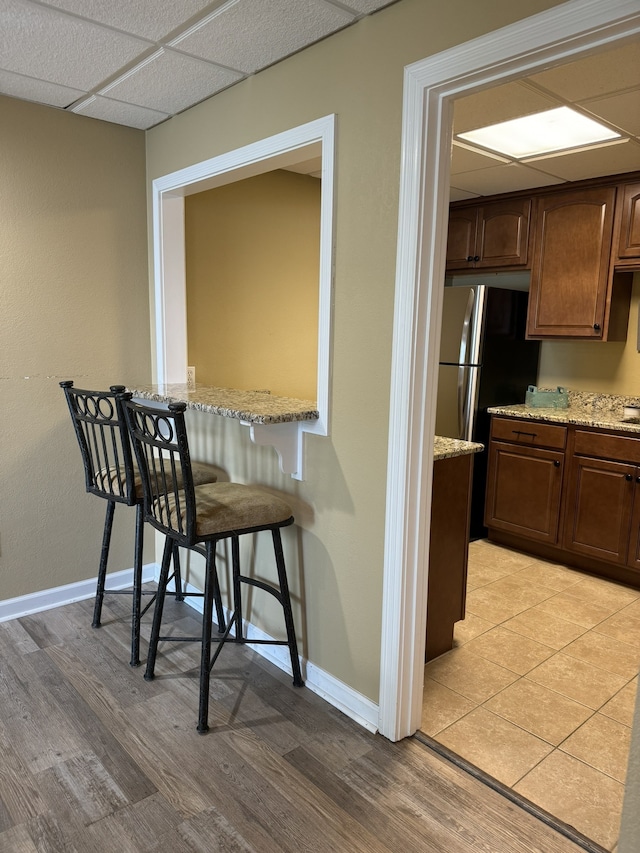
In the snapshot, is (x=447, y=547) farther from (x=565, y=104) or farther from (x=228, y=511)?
(x=565, y=104)

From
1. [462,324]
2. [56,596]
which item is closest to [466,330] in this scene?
[462,324]

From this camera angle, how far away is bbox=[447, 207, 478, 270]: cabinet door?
4.10 meters

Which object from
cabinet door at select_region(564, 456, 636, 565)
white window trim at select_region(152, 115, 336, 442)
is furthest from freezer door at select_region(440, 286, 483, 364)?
white window trim at select_region(152, 115, 336, 442)

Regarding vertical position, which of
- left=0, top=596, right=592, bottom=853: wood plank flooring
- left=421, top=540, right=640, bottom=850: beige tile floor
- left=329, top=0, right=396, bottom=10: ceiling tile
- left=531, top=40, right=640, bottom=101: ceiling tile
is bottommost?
left=421, top=540, right=640, bottom=850: beige tile floor

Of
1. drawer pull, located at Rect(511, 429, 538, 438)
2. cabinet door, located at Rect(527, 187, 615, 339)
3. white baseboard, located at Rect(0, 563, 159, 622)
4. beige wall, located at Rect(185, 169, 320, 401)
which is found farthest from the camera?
drawer pull, located at Rect(511, 429, 538, 438)

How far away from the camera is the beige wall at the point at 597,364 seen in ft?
12.4

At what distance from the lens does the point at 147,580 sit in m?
3.33

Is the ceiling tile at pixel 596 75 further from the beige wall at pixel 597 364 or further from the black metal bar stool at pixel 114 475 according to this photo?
the black metal bar stool at pixel 114 475

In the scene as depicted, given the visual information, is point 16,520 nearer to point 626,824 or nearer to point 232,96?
point 232,96

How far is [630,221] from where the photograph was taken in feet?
11.0

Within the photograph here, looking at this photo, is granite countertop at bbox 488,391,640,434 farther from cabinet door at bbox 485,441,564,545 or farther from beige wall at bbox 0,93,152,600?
beige wall at bbox 0,93,152,600

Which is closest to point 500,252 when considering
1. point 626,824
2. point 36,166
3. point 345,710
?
point 36,166

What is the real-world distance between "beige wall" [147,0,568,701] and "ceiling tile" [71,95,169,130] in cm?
48

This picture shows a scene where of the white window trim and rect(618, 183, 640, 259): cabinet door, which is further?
rect(618, 183, 640, 259): cabinet door
